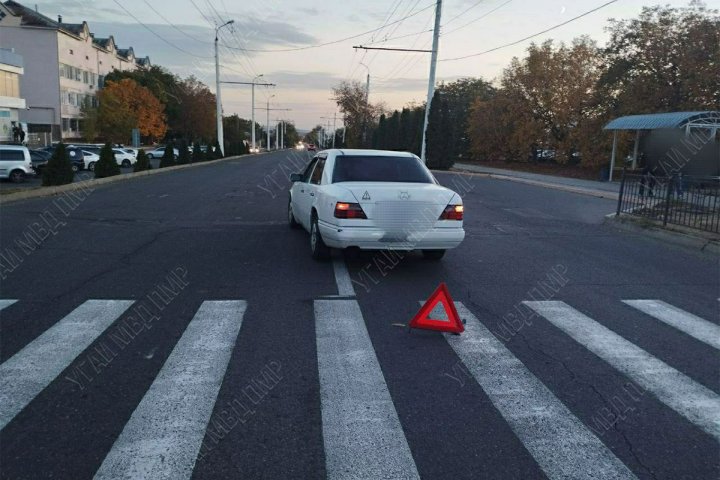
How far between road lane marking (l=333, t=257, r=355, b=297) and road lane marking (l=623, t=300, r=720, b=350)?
3.29 m

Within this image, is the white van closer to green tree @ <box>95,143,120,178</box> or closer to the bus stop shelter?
green tree @ <box>95,143,120,178</box>

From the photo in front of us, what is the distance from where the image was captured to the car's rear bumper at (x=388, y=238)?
8.04 metres

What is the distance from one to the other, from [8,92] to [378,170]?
183 ft

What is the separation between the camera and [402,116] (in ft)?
→ 208

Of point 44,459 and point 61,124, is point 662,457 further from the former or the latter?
point 61,124

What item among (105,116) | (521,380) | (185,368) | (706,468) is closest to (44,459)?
(185,368)

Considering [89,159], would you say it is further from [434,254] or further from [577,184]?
[434,254]

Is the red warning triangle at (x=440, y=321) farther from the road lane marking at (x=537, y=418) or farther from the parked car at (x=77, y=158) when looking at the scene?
the parked car at (x=77, y=158)

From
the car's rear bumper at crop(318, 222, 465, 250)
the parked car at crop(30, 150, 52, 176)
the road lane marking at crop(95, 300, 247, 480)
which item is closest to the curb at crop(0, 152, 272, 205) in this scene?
the parked car at crop(30, 150, 52, 176)

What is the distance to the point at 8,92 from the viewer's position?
2115 inches

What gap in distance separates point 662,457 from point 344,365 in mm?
2318

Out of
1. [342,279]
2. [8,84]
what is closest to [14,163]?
[342,279]

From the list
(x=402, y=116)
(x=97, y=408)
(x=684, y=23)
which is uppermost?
(x=684, y=23)

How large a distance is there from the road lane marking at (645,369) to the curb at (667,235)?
5.79 m
